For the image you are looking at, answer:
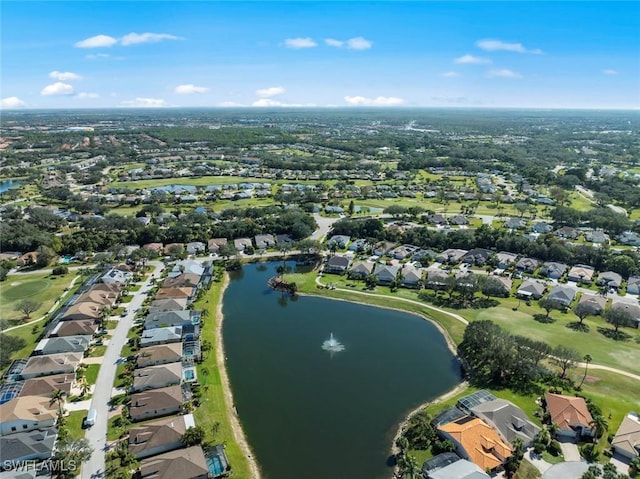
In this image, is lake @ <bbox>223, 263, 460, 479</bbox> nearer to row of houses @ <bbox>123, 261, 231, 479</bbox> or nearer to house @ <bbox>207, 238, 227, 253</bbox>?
row of houses @ <bbox>123, 261, 231, 479</bbox>

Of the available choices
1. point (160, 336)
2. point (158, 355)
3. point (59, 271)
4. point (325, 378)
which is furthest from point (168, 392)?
point (59, 271)

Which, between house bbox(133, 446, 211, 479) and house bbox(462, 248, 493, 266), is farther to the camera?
house bbox(462, 248, 493, 266)

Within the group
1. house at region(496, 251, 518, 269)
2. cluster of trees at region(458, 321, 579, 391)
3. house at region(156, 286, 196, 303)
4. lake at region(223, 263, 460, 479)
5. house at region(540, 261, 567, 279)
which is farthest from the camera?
house at region(496, 251, 518, 269)

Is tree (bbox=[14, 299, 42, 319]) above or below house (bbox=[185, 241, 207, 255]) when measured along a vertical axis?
below

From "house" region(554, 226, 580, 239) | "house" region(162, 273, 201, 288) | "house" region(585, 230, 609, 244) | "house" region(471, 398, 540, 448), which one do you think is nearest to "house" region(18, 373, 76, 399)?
"house" region(162, 273, 201, 288)

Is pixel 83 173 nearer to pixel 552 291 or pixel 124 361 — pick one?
pixel 124 361

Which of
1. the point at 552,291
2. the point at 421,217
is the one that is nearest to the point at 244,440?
the point at 552,291

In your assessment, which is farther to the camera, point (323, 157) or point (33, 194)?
point (323, 157)
